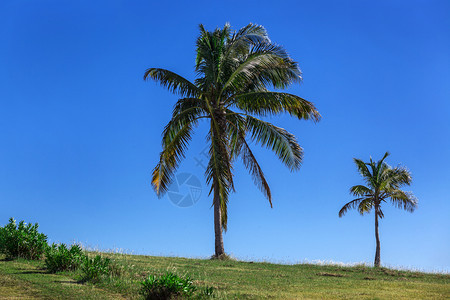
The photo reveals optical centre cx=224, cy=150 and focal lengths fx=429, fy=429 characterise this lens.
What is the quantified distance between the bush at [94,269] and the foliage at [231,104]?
9.59 m

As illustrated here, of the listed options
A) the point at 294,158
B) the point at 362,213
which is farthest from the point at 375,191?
the point at 294,158

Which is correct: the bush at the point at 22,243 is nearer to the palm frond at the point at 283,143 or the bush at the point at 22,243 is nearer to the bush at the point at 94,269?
the bush at the point at 94,269

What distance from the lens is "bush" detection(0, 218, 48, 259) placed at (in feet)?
41.2

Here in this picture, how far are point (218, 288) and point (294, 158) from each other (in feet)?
37.4

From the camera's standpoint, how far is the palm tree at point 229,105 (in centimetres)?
1998

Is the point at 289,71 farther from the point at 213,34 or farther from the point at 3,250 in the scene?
the point at 3,250

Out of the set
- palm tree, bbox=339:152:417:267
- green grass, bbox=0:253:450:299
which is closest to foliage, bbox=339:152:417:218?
palm tree, bbox=339:152:417:267

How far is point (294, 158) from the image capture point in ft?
66.3

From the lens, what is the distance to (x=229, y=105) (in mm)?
21844

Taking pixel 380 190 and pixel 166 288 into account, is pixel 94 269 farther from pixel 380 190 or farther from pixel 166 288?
pixel 380 190

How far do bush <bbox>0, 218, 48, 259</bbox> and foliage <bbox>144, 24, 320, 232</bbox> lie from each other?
810cm

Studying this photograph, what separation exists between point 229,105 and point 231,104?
0.38ft

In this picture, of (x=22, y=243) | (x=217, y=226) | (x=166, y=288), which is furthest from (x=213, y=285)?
(x=217, y=226)

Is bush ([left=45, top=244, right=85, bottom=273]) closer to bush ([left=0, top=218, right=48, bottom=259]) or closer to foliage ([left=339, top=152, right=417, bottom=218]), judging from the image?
bush ([left=0, top=218, right=48, bottom=259])
